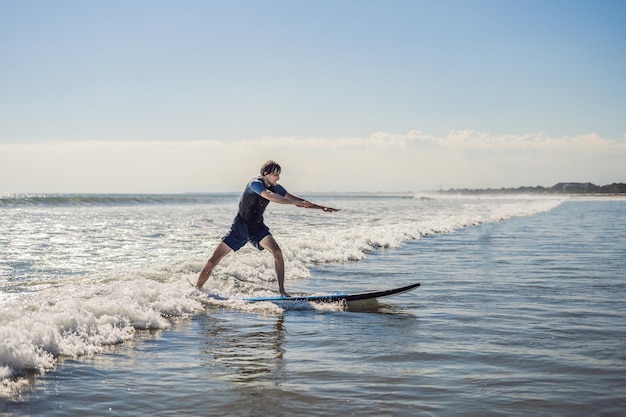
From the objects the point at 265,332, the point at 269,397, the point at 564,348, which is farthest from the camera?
the point at 265,332

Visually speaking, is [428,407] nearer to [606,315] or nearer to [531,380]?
[531,380]

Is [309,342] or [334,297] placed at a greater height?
[334,297]

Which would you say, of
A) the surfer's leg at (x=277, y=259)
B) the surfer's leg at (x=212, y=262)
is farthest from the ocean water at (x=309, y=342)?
the surfer's leg at (x=277, y=259)

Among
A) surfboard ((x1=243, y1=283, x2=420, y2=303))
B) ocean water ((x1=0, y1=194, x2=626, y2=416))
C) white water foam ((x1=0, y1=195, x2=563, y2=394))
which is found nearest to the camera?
ocean water ((x1=0, y1=194, x2=626, y2=416))

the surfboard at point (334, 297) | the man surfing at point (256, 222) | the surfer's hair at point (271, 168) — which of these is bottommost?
the surfboard at point (334, 297)

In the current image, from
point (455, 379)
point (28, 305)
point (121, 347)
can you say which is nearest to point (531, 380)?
point (455, 379)

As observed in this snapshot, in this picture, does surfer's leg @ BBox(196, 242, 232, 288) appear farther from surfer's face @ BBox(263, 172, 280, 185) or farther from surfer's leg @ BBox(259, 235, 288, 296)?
surfer's face @ BBox(263, 172, 280, 185)

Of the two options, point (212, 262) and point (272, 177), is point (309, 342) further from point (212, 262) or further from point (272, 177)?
point (212, 262)

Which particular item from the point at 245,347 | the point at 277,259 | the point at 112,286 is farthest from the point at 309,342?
the point at 112,286

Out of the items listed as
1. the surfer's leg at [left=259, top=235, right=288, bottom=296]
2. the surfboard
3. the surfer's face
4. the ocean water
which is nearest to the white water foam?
the ocean water

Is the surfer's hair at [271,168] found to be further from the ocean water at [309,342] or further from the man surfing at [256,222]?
the ocean water at [309,342]

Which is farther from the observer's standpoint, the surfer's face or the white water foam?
the surfer's face

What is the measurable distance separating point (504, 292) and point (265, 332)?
14.6 ft

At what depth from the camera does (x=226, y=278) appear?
11203 millimetres
